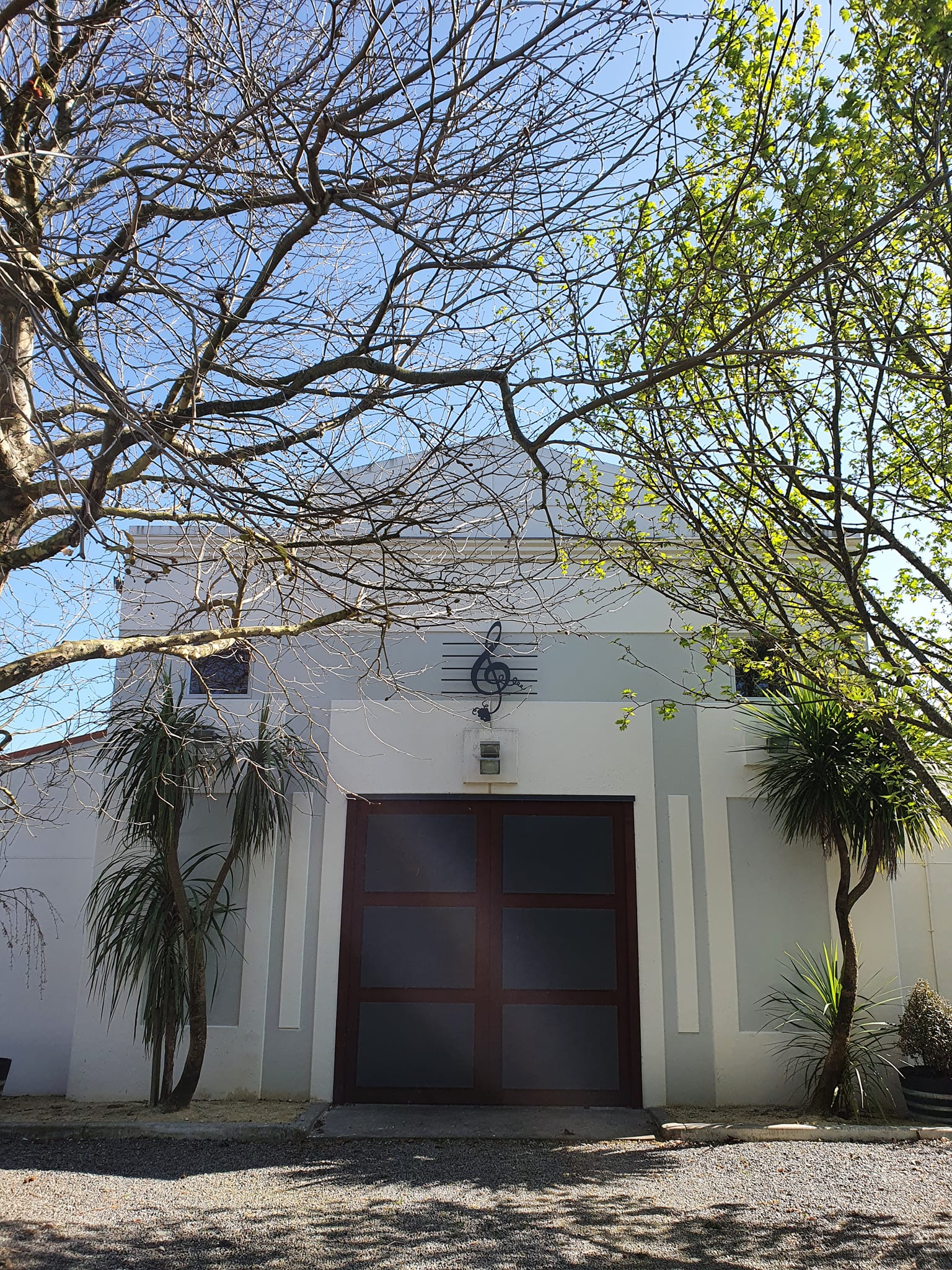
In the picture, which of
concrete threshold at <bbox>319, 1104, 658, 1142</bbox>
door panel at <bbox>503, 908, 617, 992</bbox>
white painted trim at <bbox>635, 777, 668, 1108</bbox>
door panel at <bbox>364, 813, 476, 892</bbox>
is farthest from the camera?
door panel at <bbox>364, 813, 476, 892</bbox>

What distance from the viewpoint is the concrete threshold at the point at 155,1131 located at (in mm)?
5996

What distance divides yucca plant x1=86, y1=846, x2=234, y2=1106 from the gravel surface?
2.52 ft

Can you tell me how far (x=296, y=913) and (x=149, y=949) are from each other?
1042mm

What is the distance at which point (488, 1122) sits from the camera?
648 cm

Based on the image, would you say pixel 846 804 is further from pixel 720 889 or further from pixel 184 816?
pixel 184 816

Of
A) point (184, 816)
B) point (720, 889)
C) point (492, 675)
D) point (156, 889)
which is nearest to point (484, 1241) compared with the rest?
point (156, 889)

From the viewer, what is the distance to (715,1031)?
697cm

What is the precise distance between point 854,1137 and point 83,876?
17.6ft

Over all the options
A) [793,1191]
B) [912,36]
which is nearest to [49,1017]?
[793,1191]

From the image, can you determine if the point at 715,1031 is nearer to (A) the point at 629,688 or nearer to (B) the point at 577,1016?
(B) the point at 577,1016

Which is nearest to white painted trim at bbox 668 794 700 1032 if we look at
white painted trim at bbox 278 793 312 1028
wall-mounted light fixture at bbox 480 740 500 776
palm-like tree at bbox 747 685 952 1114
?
palm-like tree at bbox 747 685 952 1114

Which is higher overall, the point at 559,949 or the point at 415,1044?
the point at 559,949

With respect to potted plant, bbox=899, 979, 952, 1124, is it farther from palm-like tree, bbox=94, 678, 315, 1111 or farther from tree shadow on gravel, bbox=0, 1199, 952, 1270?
palm-like tree, bbox=94, 678, 315, 1111

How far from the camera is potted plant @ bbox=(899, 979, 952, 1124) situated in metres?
6.35
